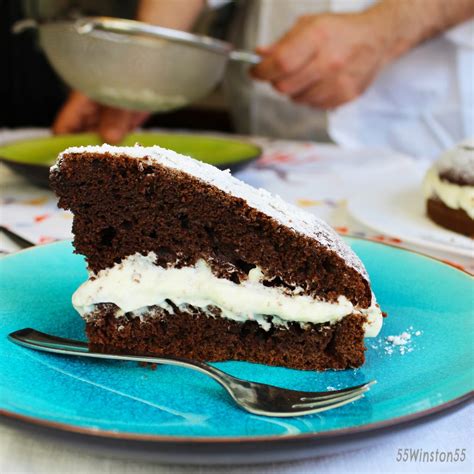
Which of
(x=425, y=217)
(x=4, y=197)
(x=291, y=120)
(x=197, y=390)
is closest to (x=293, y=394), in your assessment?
(x=197, y=390)

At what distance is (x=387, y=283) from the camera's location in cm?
104

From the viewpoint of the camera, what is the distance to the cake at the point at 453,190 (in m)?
1.39

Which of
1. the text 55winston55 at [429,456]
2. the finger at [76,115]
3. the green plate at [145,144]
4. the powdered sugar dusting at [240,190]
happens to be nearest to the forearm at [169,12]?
the finger at [76,115]

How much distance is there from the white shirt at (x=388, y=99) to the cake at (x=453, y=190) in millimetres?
830

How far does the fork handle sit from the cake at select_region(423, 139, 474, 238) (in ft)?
2.60

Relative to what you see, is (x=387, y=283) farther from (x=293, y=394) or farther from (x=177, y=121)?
(x=177, y=121)

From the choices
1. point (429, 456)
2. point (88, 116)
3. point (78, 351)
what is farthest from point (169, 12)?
point (429, 456)

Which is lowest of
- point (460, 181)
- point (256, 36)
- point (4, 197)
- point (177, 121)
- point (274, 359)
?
point (177, 121)

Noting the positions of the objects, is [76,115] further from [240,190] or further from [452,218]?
[240,190]

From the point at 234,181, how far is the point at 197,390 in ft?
0.95

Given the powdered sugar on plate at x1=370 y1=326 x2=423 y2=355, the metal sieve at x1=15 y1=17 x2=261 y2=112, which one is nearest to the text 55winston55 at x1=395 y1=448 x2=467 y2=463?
the powdered sugar on plate at x1=370 y1=326 x2=423 y2=355

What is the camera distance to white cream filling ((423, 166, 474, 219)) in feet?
4.58

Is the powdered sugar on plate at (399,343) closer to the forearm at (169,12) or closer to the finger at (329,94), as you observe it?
the finger at (329,94)

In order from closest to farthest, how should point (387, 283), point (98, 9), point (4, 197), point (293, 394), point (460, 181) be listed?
point (293, 394) < point (387, 283) < point (460, 181) < point (4, 197) < point (98, 9)
